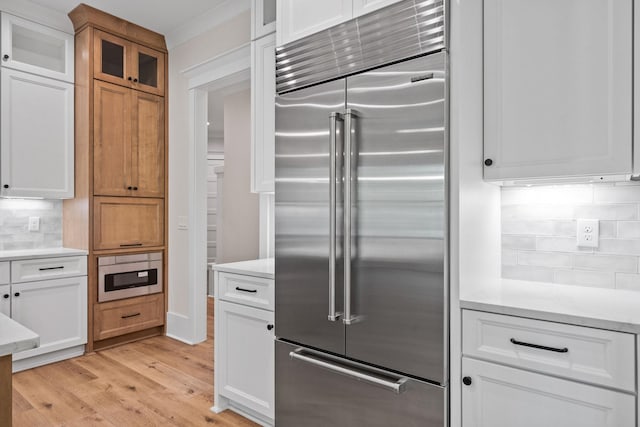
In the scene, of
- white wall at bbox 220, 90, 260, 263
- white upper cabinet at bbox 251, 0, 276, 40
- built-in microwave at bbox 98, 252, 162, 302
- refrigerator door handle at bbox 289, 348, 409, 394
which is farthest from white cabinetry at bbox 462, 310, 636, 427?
white wall at bbox 220, 90, 260, 263

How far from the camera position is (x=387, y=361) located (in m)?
1.64

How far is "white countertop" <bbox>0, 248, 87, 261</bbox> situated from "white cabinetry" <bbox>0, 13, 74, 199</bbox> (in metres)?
0.45

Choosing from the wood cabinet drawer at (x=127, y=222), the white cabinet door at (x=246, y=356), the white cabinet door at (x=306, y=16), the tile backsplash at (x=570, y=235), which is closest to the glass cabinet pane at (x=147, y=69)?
the wood cabinet drawer at (x=127, y=222)

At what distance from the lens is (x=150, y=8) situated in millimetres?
3381

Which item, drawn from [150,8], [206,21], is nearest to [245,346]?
[206,21]

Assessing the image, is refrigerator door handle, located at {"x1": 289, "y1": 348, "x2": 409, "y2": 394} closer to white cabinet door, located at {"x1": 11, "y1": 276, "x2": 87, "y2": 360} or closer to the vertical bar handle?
the vertical bar handle

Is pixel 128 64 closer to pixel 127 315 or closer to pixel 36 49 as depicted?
pixel 36 49

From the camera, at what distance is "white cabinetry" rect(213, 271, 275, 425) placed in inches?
84.0

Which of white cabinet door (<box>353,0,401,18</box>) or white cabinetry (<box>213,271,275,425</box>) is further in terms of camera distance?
white cabinetry (<box>213,271,275,425</box>)

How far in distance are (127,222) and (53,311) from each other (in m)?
0.89

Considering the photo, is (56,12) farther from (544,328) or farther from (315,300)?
(544,328)

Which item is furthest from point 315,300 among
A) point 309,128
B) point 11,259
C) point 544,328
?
point 11,259

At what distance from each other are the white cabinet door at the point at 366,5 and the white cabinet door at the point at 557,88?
0.42 meters

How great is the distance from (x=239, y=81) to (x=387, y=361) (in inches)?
104
